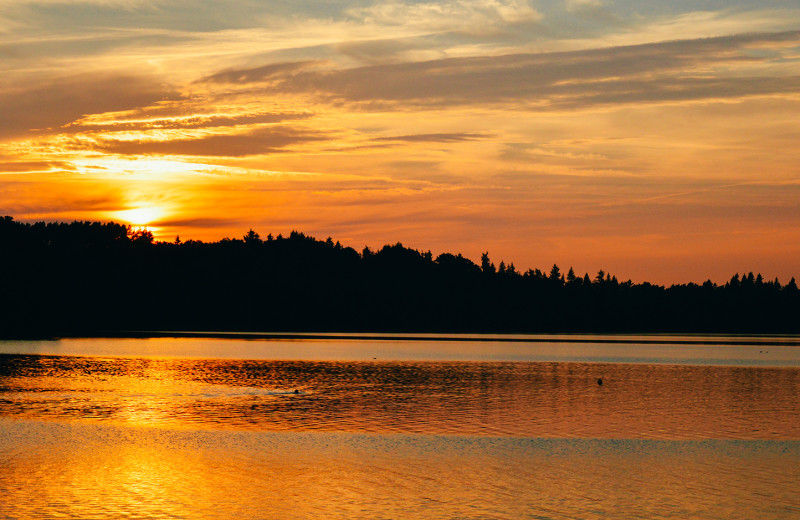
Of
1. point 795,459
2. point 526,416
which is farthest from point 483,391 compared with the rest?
point 795,459

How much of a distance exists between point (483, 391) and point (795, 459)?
21.4 metres

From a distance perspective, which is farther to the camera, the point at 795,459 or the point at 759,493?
the point at 795,459

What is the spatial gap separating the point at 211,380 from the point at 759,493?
3487 cm

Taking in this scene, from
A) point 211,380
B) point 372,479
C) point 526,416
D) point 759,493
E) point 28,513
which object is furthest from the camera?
point 211,380

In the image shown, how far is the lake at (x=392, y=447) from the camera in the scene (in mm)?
19250

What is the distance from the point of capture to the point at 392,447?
26.8 metres

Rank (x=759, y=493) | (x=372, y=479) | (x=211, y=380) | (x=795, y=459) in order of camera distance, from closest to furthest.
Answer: (x=759, y=493)
(x=372, y=479)
(x=795, y=459)
(x=211, y=380)

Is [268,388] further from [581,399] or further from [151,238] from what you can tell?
[151,238]

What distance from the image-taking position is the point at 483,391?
4519cm

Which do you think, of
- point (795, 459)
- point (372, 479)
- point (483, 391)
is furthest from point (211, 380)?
point (795, 459)

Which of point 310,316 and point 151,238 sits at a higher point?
point 151,238

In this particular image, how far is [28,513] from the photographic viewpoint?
1773 centimetres

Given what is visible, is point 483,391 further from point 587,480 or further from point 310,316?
point 310,316

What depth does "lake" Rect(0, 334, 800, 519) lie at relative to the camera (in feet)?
63.2
